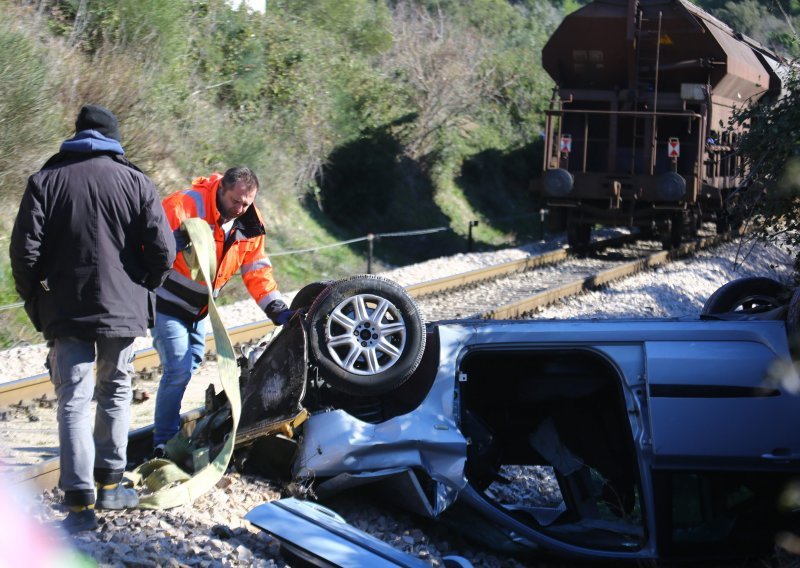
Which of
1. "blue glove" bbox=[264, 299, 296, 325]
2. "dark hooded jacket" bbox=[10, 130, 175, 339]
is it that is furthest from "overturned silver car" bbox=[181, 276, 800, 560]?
"dark hooded jacket" bbox=[10, 130, 175, 339]

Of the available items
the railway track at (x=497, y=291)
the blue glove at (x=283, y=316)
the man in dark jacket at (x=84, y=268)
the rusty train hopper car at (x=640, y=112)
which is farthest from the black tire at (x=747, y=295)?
the rusty train hopper car at (x=640, y=112)

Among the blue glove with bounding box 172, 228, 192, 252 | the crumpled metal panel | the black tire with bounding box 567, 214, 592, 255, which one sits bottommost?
the black tire with bounding box 567, 214, 592, 255

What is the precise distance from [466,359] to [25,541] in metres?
2.51

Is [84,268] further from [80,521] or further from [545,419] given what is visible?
[545,419]

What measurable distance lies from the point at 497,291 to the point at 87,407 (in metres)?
9.66

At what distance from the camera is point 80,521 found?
14.2 feet

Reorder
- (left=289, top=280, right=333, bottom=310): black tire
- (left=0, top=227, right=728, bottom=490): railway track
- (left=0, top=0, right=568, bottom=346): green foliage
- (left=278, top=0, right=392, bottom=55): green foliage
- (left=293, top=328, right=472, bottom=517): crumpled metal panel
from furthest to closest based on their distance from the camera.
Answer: (left=278, top=0, right=392, bottom=55): green foliage < (left=0, top=0, right=568, bottom=346): green foliage < (left=0, top=227, right=728, bottom=490): railway track < (left=289, top=280, right=333, bottom=310): black tire < (left=293, top=328, right=472, bottom=517): crumpled metal panel

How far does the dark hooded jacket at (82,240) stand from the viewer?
14.2ft

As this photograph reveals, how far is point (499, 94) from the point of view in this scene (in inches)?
1152

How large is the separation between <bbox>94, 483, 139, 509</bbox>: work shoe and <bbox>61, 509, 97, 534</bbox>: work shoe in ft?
0.77

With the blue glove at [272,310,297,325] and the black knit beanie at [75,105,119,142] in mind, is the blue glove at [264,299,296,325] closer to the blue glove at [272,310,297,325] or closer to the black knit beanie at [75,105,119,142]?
the blue glove at [272,310,297,325]

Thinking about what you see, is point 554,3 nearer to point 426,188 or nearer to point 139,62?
point 426,188

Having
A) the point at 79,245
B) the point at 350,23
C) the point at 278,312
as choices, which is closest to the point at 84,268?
the point at 79,245

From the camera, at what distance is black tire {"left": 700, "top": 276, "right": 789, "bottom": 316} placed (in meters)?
6.41
